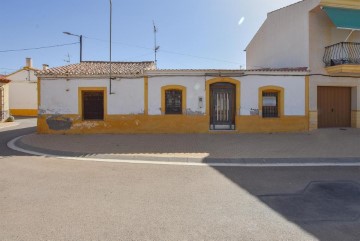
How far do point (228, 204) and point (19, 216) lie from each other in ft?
10.7

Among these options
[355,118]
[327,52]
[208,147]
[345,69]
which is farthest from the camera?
[355,118]

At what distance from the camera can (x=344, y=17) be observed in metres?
13.4

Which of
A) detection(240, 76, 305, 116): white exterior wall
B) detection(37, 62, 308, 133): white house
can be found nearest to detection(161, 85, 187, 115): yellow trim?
detection(37, 62, 308, 133): white house

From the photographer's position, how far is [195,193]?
5.01m

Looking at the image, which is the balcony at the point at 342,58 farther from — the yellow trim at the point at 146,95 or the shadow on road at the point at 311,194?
the yellow trim at the point at 146,95

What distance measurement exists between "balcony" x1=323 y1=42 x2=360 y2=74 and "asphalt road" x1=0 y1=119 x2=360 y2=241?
8644 mm

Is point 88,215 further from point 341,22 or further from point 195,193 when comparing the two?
point 341,22

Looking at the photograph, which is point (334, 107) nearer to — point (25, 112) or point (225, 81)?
point (225, 81)

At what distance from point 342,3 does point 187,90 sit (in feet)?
30.1

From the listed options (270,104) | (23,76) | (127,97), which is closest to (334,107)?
(270,104)

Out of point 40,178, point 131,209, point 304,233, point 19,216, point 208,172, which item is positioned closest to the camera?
point 304,233

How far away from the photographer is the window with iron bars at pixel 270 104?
1395cm

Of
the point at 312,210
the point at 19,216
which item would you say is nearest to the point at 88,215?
the point at 19,216

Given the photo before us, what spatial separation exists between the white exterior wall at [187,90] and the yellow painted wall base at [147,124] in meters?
0.41
